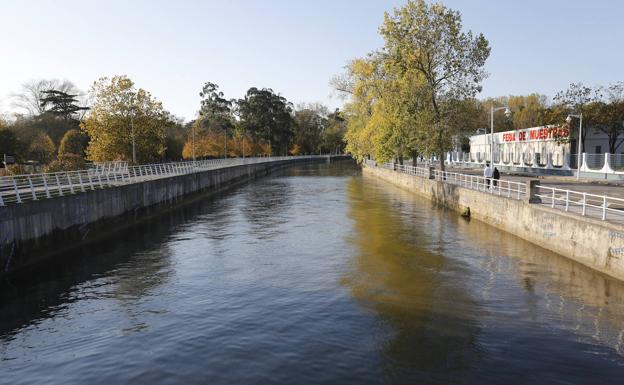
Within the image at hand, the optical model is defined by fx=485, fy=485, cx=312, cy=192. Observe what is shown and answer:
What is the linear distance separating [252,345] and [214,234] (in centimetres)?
1625

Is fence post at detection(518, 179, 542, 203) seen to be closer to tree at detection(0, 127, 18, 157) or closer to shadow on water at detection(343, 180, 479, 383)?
shadow on water at detection(343, 180, 479, 383)

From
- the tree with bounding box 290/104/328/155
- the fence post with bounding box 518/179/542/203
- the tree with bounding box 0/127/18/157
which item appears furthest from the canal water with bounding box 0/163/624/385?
the tree with bounding box 290/104/328/155

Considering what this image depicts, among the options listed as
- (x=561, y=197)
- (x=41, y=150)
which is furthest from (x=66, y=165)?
(x=561, y=197)

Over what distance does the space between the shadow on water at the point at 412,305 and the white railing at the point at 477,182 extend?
574cm

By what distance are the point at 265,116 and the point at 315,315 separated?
132 meters

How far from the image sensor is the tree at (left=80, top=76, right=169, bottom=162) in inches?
2248

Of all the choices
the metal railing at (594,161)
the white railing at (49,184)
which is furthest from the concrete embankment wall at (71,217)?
the metal railing at (594,161)

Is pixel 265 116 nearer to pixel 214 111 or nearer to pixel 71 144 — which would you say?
pixel 214 111

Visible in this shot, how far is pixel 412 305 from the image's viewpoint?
45.8ft

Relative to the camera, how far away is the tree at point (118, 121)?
57.1 meters

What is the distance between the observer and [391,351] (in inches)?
426

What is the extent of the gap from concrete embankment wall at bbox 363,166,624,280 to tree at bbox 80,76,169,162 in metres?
39.0

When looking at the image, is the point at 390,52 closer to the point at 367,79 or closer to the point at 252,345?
the point at 367,79

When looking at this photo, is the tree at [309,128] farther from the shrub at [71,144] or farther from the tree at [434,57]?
the tree at [434,57]
